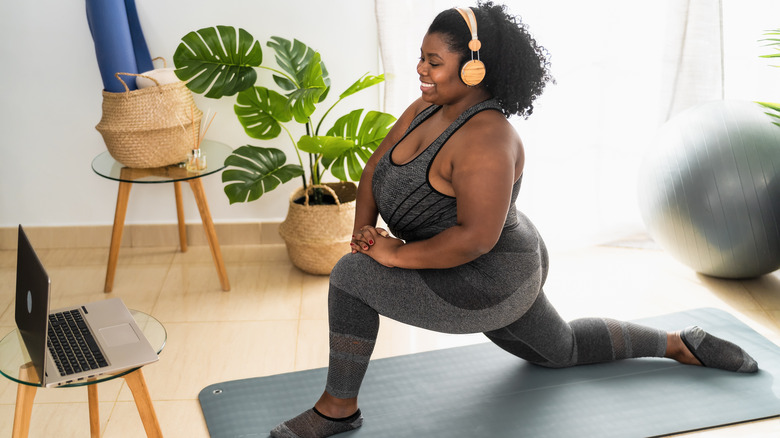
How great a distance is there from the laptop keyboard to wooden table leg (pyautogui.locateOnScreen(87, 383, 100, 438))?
0.20 metres

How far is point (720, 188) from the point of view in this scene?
2.71 metres

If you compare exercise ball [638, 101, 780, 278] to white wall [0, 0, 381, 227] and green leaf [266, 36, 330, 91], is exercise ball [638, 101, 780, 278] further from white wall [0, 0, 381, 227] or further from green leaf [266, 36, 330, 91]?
green leaf [266, 36, 330, 91]

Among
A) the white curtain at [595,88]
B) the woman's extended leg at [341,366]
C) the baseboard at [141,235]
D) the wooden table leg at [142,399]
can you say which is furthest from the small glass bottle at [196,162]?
the wooden table leg at [142,399]

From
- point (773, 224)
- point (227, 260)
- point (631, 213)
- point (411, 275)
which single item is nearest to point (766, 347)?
point (773, 224)

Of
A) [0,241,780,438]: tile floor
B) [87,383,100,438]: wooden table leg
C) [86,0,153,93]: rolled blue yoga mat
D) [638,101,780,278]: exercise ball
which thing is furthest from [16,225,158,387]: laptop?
[638,101,780,278]: exercise ball

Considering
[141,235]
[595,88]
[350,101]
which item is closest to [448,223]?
[350,101]

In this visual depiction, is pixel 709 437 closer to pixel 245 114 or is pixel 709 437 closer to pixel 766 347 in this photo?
pixel 766 347

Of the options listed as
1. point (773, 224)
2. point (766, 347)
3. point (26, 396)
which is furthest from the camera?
point (773, 224)

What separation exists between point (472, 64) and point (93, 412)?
1.25 meters

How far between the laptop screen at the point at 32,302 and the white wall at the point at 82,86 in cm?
145

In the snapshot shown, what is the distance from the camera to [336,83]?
10.2 ft

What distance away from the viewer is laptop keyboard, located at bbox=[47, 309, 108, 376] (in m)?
1.66

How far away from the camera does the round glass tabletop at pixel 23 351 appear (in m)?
1.64

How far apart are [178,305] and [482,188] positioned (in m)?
1.48
